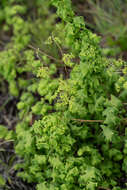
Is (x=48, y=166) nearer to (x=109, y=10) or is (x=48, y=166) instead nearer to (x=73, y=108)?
(x=73, y=108)

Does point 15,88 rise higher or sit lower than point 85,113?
higher

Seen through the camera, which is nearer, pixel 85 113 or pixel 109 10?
pixel 85 113

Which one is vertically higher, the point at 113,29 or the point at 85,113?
the point at 113,29

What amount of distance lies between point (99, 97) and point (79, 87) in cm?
20

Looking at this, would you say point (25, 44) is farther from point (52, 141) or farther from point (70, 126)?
point (52, 141)

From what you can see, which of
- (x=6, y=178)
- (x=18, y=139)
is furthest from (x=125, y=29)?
(x=6, y=178)

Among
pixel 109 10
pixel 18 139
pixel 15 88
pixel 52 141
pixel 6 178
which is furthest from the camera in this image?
pixel 109 10

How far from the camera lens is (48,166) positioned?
2.37 metres

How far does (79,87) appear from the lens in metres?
2.37

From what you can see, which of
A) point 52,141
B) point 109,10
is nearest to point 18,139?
point 52,141

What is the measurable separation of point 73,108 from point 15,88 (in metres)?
1.30

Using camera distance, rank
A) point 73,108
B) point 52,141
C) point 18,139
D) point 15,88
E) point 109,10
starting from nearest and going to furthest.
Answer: point 52,141 < point 73,108 < point 18,139 < point 15,88 < point 109,10

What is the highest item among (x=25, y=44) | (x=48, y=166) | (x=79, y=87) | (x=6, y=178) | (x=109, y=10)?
(x=109, y=10)

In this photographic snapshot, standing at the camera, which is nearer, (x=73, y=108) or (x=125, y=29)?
(x=73, y=108)
